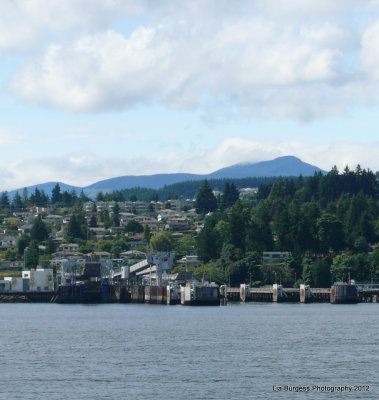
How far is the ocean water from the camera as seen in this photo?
62688 millimetres

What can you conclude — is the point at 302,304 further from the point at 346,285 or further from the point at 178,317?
the point at 178,317

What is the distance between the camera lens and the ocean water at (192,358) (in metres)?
62.7

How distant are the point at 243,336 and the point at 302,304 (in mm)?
78200

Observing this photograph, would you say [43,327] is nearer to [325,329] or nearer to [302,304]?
[325,329]

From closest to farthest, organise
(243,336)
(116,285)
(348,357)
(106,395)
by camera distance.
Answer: (106,395) → (348,357) → (243,336) → (116,285)

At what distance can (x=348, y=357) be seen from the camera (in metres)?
77.9

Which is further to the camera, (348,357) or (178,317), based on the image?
(178,317)

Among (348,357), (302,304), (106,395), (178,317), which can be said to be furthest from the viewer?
(302,304)

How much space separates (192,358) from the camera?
7862 cm

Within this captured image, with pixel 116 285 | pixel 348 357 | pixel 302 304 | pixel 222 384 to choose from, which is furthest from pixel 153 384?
pixel 116 285

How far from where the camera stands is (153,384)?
65438mm

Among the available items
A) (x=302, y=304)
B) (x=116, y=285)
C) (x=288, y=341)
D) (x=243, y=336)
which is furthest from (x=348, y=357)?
(x=116, y=285)

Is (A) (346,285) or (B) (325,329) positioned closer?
(B) (325,329)

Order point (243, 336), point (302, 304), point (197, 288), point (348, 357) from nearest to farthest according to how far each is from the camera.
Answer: point (348, 357), point (243, 336), point (197, 288), point (302, 304)
